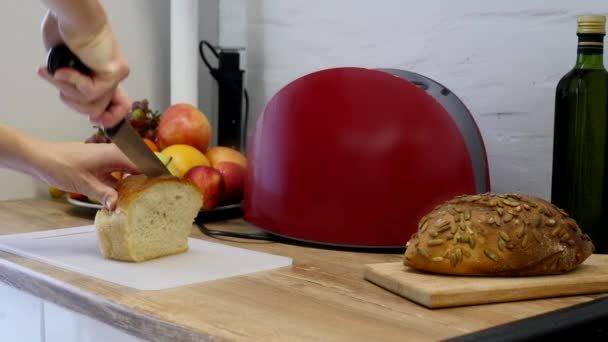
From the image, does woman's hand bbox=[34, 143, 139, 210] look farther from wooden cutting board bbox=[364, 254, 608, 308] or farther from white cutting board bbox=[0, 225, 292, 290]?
wooden cutting board bbox=[364, 254, 608, 308]

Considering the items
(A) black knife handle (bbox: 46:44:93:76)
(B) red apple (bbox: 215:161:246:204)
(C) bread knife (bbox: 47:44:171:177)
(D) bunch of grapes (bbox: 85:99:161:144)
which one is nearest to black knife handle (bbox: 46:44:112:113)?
(A) black knife handle (bbox: 46:44:93:76)

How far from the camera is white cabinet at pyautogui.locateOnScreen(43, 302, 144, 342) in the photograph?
0.79 metres

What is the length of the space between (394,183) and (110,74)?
1.19ft

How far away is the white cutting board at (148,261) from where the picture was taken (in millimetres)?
844

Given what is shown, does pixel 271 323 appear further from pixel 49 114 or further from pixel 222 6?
pixel 222 6

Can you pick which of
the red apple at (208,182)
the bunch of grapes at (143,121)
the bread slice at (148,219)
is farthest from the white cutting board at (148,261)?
the bunch of grapes at (143,121)

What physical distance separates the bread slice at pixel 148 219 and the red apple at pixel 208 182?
0.64 feet

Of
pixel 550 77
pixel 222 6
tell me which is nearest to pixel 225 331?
pixel 550 77

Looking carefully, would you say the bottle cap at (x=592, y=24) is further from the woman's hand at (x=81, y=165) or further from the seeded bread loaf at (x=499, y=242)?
the woman's hand at (x=81, y=165)

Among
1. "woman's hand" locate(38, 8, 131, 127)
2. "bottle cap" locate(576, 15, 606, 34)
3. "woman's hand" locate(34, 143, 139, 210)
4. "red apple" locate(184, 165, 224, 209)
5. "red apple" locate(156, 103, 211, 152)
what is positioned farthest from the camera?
"red apple" locate(156, 103, 211, 152)

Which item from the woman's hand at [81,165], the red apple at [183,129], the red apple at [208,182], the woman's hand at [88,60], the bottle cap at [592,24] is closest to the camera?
the woman's hand at [88,60]

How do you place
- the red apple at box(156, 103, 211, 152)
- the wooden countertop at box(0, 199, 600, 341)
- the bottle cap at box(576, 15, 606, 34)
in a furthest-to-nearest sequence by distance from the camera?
the red apple at box(156, 103, 211, 152) → the bottle cap at box(576, 15, 606, 34) → the wooden countertop at box(0, 199, 600, 341)

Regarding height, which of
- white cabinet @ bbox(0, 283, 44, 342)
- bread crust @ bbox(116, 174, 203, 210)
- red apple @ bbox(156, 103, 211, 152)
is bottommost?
white cabinet @ bbox(0, 283, 44, 342)

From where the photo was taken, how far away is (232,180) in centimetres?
126
